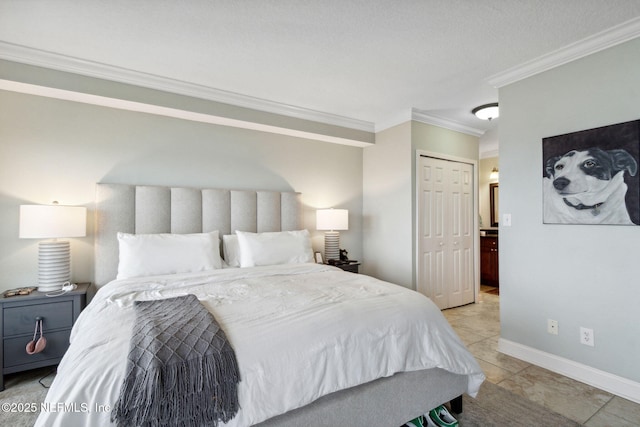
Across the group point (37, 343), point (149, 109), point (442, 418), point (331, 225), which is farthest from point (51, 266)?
point (442, 418)

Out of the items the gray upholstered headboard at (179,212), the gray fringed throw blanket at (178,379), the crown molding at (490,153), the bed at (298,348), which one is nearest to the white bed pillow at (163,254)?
the bed at (298,348)

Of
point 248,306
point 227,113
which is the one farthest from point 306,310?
point 227,113

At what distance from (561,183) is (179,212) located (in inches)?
135

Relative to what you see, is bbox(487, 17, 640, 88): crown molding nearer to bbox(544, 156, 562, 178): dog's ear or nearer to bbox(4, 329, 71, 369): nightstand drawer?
bbox(544, 156, 562, 178): dog's ear

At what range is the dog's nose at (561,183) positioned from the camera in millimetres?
2410

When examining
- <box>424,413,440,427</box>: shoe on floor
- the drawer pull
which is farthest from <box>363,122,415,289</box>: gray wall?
the drawer pull

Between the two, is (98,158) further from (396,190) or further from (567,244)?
(567,244)

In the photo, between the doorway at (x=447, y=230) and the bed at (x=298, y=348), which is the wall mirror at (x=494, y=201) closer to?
the doorway at (x=447, y=230)

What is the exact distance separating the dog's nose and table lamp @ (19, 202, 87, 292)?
3.89 meters

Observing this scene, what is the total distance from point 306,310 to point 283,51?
1.98 metres

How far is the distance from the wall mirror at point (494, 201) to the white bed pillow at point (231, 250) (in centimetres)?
509

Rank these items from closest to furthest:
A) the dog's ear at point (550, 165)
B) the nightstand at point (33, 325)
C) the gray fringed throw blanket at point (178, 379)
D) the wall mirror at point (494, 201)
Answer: the gray fringed throw blanket at point (178, 379), the nightstand at point (33, 325), the dog's ear at point (550, 165), the wall mirror at point (494, 201)

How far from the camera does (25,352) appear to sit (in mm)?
2268

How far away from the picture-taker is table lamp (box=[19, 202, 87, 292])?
2.32 meters
